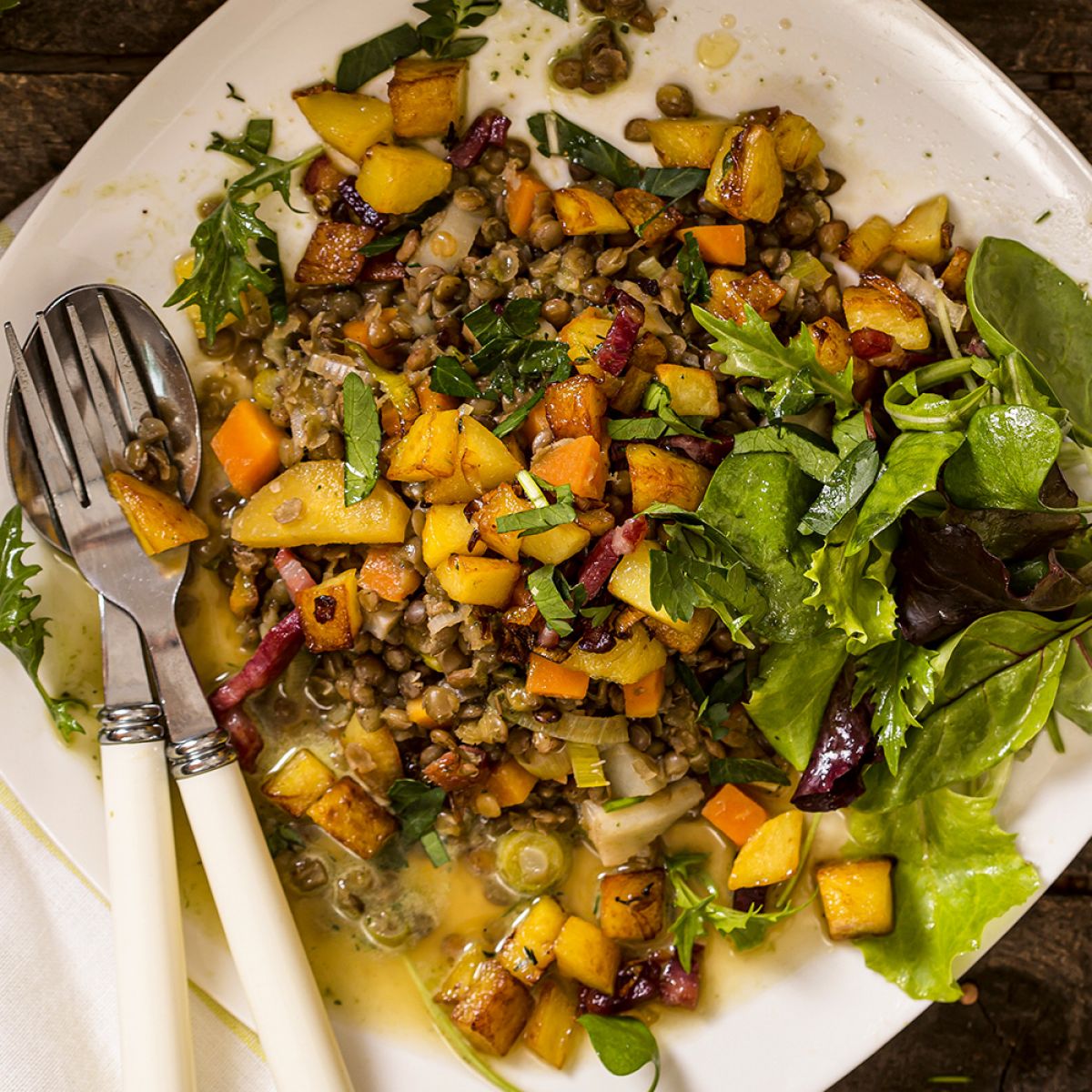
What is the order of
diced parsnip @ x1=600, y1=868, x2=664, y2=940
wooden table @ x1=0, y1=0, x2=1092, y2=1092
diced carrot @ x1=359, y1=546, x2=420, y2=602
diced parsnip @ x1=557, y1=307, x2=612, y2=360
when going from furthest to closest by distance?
wooden table @ x1=0, y1=0, x2=1092, y2=1092 → diced parsnip @ x1=600, y1=868, x2=664, y2=940 → diced carrot @ x1=359, y1=546, x2=420, y2=602 → diced parsnip @ x1=557, y1=307, x2=612, y2=360

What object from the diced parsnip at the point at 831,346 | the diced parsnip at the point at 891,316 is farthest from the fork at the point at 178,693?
the diced parsnip at the point at 891,316

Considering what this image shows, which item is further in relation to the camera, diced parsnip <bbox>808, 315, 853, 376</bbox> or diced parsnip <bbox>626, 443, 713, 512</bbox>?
diced parsnip <bbox>808, 315, 853, 376</bbox>

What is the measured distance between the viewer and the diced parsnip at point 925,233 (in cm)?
275

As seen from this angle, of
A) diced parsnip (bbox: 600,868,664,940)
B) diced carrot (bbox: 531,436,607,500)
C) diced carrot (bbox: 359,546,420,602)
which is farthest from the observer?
diced parsnip (bbox: 600,868,664,940)

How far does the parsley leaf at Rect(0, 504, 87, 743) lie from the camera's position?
2.66m

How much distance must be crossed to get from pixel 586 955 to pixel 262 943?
840 mm

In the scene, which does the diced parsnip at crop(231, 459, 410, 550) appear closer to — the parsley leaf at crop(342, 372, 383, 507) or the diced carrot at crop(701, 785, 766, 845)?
the parsley leaf at crop(342, 372, 383, 507)

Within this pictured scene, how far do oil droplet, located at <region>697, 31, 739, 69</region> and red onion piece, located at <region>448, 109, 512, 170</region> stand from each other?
1.77 feet

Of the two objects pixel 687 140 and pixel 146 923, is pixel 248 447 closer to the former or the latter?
pixel 146 923

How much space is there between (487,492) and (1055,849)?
5.70 ft

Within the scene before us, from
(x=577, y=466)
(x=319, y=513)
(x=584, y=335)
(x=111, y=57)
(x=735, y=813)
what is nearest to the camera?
(x=577, y=466)

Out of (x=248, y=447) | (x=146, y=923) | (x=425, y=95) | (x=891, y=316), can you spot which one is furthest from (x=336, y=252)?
(x=146, y=923)

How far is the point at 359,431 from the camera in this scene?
2.64 m

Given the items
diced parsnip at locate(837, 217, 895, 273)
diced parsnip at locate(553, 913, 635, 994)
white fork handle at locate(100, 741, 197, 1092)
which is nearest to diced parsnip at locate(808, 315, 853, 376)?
diced parsnip at locate(837, 217, 895, 273)
